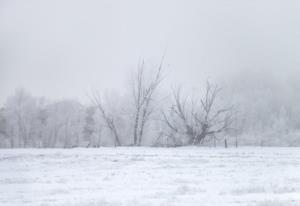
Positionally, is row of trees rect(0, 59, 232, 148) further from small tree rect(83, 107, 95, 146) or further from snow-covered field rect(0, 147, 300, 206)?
snow-covered field rect(0, 147, 300, 206)

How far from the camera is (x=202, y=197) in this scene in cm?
937

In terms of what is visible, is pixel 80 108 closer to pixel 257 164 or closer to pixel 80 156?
pixel 80 156

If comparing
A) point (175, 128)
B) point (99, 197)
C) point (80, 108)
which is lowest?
point (99, 197)

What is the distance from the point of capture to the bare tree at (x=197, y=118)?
3672 centimetres

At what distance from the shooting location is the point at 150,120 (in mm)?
45062

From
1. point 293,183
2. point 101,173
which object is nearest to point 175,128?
point 101,173

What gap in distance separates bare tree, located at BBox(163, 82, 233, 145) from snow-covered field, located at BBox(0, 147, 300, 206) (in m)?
14.2

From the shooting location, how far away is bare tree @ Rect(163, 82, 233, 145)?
1446 inches

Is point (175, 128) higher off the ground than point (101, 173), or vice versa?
point (175, 128)

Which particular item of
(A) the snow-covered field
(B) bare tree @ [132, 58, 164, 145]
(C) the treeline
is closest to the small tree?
(C) the treeline

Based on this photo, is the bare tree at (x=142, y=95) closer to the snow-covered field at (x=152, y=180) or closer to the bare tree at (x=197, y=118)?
the bare tree at (x=197, y=118)

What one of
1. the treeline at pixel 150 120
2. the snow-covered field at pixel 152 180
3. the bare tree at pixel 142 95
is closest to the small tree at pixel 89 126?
the treeline at pixel 150 120

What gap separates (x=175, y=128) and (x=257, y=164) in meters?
20.9

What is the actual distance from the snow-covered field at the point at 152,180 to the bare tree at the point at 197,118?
46.5ft
